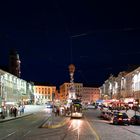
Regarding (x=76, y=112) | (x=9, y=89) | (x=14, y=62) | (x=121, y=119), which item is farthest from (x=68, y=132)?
(x=14, y=62)

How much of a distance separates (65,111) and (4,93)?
22.9 metres

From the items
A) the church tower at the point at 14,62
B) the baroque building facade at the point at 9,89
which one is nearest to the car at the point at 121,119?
the baroque building facade at the point at 9,89

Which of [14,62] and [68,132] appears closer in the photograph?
[68,132]

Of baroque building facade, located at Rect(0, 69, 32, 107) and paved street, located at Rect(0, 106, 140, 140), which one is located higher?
baroque building facade, located at Rect(0, 69, 32, 107)

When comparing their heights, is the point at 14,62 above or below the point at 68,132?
above

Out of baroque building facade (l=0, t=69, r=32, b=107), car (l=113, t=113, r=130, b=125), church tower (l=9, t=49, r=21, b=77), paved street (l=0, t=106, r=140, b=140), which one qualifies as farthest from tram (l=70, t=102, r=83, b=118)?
church tower (l=9, t=49, r=21, b=77)

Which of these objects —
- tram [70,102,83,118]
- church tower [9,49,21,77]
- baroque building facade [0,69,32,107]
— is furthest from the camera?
church tower [9,49,21,77]

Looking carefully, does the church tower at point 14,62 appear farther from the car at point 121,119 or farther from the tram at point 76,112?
the car at point 121,119

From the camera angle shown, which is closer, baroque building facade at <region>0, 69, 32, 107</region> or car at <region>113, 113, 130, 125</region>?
car at <region>113, 113, 130, 125</region>

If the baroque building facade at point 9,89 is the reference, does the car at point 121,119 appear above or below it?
below

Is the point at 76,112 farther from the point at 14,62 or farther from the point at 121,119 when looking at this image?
the point at 14,62

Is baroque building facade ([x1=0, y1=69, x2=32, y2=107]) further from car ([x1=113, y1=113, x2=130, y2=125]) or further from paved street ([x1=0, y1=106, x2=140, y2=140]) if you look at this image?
paved street ([x1=0, y1=106, x2=140, y2=140])

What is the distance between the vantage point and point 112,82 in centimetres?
18225

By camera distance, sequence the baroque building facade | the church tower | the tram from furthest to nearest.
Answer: the church tower → the baroque building facade → the tram
